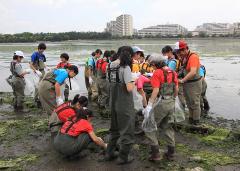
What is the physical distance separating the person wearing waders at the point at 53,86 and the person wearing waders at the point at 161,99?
186cm

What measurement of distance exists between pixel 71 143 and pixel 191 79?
3.45 meters

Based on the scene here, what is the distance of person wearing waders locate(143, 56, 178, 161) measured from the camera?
19.4ft

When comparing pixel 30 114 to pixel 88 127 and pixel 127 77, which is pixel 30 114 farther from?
pixel 127 77

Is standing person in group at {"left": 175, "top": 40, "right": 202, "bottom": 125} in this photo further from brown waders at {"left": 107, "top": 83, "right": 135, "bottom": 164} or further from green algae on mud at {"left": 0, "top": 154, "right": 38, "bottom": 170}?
green algae on mud at {"left": 0, "top": 154, "right": 38, "bottom": 170}

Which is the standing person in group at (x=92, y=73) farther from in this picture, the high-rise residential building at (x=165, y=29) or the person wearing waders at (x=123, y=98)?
the high-rise residential building at (x=165, y=29)

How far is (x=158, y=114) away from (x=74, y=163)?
174 cm

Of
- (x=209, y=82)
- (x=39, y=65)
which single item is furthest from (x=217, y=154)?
(x=209, y=82)

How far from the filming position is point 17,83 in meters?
10.4

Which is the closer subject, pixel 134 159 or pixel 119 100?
pixel 119 100

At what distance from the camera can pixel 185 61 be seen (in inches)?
311

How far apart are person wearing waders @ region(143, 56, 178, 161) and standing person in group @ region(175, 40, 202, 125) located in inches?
69.7

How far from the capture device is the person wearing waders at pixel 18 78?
10188mm

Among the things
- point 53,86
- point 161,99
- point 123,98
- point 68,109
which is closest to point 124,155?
point 123,98

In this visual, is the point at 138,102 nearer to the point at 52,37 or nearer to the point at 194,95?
the point at 194,95
